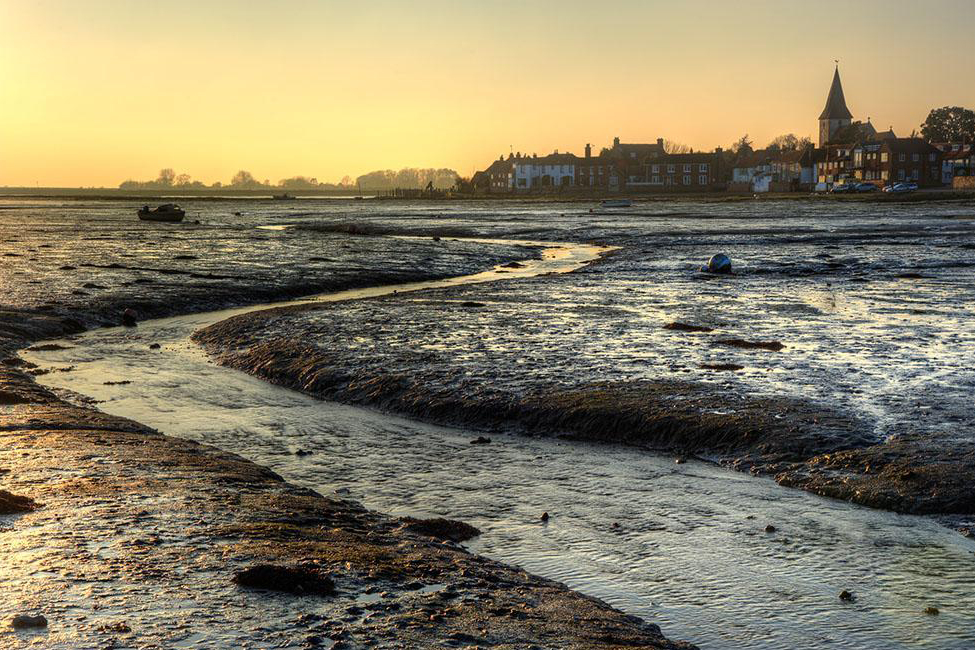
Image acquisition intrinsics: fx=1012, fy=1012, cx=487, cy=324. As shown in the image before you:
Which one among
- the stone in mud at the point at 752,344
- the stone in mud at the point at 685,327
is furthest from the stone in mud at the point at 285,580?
the stone in mud at the point at 685,327

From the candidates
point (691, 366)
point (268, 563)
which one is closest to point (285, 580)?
point (268, 563)

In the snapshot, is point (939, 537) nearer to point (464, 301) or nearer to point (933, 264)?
point (464, 301)

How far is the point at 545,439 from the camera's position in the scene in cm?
1300

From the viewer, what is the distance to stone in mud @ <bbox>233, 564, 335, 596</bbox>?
6879 millimetres

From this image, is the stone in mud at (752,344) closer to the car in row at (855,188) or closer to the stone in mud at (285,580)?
the stone in mud at (285,580)

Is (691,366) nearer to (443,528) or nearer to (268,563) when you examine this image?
(443,528)

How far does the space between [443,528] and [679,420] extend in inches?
193

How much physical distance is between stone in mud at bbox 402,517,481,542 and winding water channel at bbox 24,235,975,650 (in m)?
0.15

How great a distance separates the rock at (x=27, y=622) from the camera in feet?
19.5

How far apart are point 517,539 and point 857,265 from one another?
3093cm

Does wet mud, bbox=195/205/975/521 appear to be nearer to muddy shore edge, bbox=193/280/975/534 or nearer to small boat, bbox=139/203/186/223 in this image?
muddy shore edge, bbox=193/280/975/534

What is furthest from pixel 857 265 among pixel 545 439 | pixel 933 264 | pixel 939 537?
pixel 939 537

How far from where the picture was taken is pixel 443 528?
349 inches

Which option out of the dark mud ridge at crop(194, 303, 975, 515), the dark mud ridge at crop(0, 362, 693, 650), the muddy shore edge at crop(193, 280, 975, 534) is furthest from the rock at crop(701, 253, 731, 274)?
the dark mud ridge at crop(0, 362, 693, 650)
